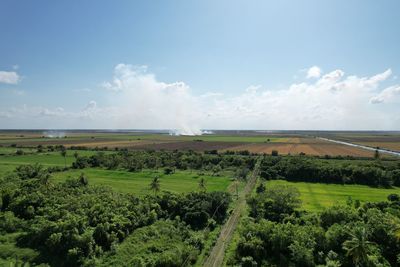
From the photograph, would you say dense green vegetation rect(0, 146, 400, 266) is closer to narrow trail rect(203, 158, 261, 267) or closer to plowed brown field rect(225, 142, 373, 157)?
narrow trail rect(203, 158, 261, 267)

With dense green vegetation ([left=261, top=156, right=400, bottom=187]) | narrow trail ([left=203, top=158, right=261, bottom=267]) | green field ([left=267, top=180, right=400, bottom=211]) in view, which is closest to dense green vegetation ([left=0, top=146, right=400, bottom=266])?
green field ([left=267, top=180, right=400, bottom=211])

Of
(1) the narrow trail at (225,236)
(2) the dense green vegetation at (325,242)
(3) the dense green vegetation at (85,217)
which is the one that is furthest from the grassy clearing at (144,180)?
(2) the dense green vegetation at (325,242)

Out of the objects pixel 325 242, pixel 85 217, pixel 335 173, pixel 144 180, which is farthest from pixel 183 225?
pixel 335 173

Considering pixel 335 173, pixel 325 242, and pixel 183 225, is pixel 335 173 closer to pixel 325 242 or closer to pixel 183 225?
pixel 325 242

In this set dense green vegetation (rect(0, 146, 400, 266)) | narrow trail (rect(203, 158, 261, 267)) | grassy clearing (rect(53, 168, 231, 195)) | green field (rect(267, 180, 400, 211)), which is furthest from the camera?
grassy clearing (rect(53, 168, 231, 195))

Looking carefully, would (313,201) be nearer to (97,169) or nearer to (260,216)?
(260,216)

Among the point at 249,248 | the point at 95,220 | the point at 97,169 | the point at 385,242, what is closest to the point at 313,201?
the point at 385,242

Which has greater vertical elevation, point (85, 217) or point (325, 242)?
point (85, 217)
